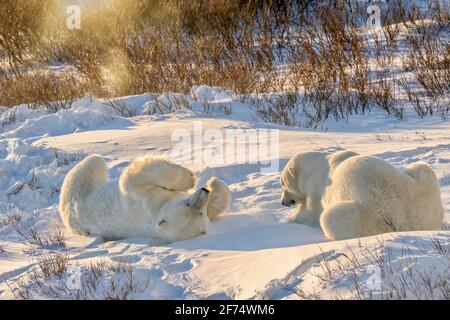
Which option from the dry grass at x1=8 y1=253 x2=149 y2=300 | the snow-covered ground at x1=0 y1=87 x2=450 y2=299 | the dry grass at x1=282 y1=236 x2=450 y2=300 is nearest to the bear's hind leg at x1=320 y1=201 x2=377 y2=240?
the snow-covered ground at x1=0 y1=87 x2=450 y2=299

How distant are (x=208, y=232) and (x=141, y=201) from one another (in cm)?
53

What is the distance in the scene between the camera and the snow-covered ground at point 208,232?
11.6 ft

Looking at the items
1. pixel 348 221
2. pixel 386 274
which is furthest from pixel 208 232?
pixel 386 274

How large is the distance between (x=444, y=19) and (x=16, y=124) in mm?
7088

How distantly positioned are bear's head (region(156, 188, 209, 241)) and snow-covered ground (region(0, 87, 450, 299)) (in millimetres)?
108

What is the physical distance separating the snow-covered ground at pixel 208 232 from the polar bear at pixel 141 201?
4.6 inches

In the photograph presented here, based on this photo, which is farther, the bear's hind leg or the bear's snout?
the bear's snout

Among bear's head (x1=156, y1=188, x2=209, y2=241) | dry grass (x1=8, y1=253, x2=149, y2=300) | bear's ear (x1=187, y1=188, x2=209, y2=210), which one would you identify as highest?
bear's ear (x1=187, y1=188, x2=209, y2=210)

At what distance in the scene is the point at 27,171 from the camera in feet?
24.1

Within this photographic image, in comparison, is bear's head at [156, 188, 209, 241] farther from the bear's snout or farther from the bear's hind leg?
the bear's hind leg

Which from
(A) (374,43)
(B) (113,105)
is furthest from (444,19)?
(B) (113,105)

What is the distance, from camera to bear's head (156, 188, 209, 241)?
4988 mm

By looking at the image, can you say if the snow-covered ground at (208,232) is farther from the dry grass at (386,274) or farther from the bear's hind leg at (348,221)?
the bear's hind leg at (348,221)

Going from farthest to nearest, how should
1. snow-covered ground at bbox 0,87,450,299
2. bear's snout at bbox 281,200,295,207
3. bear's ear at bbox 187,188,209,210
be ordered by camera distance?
bear's snout at bbox 281,200,295,207
bear's ear at bbox 187,188,209,210
snow-covered ground at bbox 0,87,450,299
